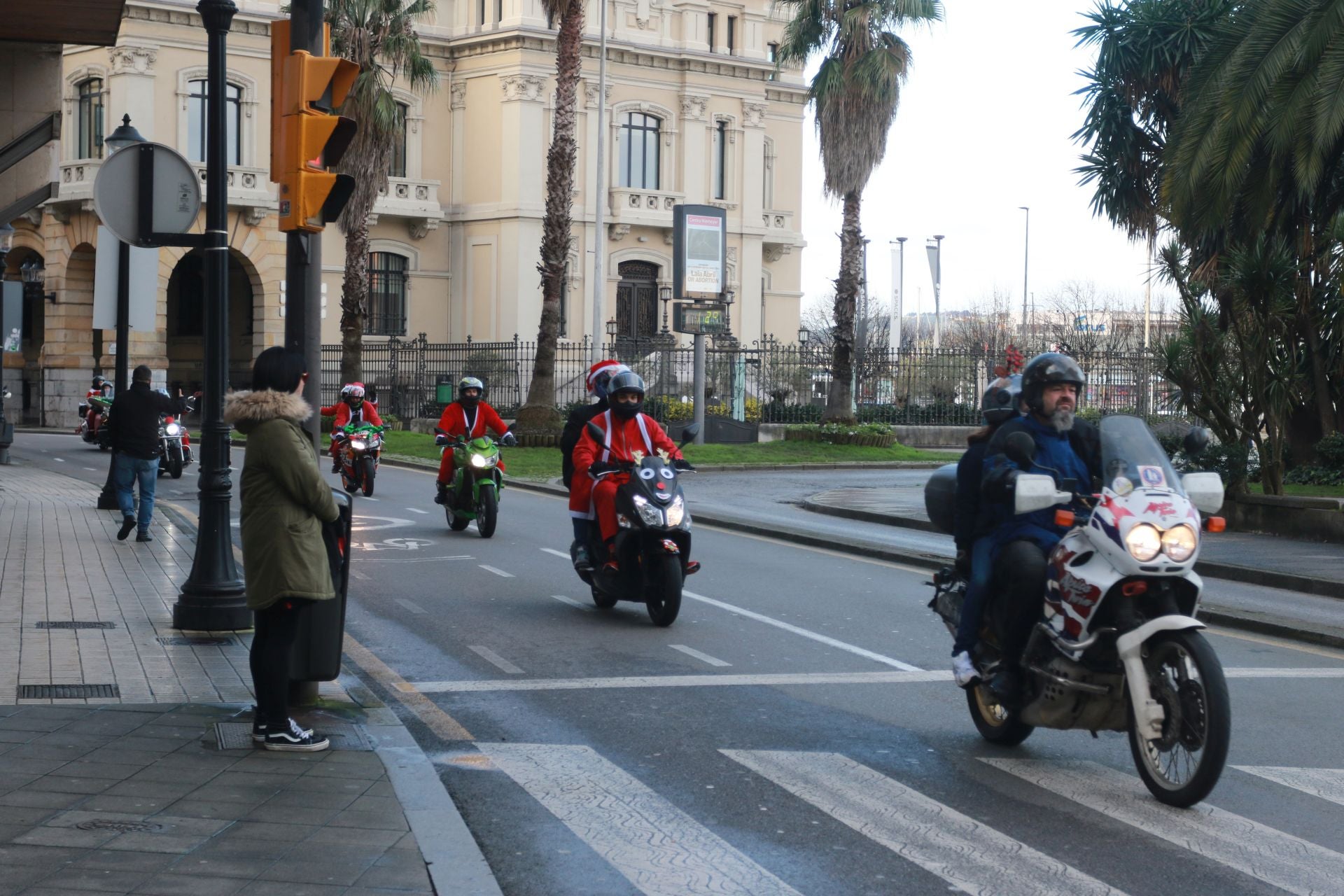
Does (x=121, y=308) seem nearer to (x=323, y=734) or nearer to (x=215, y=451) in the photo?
(x=215, y=451)

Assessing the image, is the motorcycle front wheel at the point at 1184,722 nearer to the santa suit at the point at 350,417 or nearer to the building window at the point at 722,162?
the santa suit at the point at 350,417

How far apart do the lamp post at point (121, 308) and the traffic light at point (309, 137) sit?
14.1ft

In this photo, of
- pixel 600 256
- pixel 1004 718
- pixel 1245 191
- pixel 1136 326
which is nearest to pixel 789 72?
pixel 600 256

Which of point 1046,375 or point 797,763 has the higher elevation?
point 1046,375

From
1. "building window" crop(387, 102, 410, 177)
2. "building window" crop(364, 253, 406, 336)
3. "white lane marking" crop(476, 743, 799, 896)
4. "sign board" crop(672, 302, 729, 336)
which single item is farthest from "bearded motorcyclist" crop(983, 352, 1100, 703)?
"building window" crop(387, 102, 410, 177)

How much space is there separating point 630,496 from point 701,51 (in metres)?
44.3

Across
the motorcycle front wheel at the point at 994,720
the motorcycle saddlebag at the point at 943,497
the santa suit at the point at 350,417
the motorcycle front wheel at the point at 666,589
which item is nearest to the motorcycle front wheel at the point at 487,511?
the santa suit at the point at 350,417

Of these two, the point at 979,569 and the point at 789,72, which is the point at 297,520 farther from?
the point at 789,72

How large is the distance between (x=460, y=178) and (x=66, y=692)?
1787 inches

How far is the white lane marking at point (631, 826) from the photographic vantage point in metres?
5.34

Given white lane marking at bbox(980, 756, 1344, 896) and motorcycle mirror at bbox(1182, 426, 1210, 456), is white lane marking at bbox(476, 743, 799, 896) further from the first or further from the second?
motorcycle mirror at bbox(1182, 426, 1210, 456)

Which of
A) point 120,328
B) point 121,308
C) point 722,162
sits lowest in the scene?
point 120,328

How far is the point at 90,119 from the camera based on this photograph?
154 ft

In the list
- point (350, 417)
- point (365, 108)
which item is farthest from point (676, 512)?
point (365, 108)
